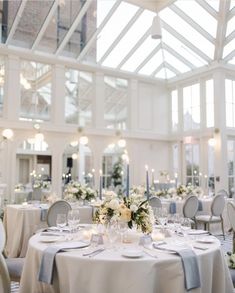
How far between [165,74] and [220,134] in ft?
10.8

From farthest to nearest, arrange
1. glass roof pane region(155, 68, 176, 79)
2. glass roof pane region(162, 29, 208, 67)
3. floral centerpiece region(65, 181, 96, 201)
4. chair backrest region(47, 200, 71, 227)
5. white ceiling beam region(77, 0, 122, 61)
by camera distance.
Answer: glass roof pane region(155, 68, 176, 79), glass roof pane region(162, 29, 208, 67), white ceiling beam region(77, 0, 122, 61), floral centerpiece region(65, 181, 96, 201), chair backrest region(47, 200, 71, 227)

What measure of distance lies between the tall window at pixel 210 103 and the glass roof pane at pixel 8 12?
5.97 metres

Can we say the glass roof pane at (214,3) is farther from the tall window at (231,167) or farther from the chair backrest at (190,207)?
the chair backrest at (190,207)

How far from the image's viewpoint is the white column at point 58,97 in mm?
9867

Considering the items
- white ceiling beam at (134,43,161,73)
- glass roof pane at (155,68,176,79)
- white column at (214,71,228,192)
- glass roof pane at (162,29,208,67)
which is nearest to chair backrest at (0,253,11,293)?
white column at (214,71,228,192)

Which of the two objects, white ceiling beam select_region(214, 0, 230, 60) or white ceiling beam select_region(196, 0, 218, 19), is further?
white ceiling beam select_region(196, 0, 218, 19)

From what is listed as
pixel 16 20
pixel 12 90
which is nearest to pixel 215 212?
pixel 12 90

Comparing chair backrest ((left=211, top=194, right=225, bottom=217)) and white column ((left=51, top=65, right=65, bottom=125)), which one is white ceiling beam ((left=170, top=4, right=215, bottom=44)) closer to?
white column ((left=51, top=65, right=65, bottom=125))

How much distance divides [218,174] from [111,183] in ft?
11.9

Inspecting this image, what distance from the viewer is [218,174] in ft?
31.7

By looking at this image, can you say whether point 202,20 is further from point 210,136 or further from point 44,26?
point 44,26

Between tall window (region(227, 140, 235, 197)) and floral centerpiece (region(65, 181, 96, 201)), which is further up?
tall window (region(227, 140, 235, 197))

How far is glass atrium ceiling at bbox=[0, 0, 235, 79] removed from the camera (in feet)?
27.7

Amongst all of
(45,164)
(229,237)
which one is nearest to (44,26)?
(45,164)
